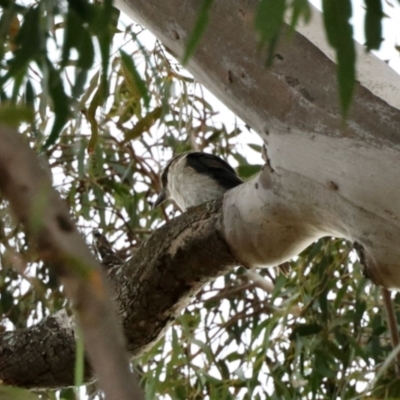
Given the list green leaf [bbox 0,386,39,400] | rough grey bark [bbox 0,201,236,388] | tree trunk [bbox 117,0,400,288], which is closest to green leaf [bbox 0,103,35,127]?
green leaf [bbox 0,386,39,400]

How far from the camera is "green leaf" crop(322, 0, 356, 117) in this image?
35.1 inches

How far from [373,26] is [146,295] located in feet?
3.69

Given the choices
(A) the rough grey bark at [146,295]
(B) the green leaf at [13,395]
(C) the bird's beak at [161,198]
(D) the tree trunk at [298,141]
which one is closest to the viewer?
(B) the green leaf at [13,395]

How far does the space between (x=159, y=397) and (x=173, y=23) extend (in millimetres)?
1365

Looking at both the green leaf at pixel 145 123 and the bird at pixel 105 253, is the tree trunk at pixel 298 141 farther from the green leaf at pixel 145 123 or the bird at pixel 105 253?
the green leaf at pixel 145 123

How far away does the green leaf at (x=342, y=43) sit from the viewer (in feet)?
2.93

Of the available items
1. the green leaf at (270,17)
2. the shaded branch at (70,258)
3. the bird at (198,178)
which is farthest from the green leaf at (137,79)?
the bird at (198,178)

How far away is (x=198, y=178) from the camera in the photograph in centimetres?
303

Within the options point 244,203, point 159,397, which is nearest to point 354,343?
point 159,397

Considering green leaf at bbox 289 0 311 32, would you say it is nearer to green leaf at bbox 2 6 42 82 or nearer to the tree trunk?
green leaf at bbox 2 6 42 82

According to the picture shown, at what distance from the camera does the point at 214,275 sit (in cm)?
193

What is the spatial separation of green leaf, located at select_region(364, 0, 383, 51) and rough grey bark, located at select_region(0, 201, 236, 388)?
3.06 feet

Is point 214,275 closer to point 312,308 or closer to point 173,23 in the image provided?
point 173,23

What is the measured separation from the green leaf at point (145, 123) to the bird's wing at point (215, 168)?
0.59 ft
